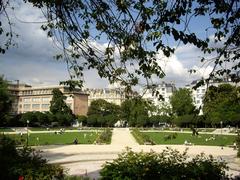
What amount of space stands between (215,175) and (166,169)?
1.28 meters

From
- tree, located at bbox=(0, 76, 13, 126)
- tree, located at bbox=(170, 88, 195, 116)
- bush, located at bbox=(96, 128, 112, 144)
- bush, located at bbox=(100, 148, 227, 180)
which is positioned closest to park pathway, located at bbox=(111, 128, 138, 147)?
bush, located at bbox=(96, 128, 112, 144)

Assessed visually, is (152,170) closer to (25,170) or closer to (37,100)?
(25,170)

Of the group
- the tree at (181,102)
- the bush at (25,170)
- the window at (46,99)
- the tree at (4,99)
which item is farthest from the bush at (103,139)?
the window at (46,99)

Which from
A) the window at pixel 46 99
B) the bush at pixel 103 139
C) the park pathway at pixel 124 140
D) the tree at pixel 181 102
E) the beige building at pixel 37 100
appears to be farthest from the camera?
the window at pixel 46 99

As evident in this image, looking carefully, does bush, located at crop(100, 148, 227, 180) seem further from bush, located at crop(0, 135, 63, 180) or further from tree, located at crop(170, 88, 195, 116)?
tree, located at crop(170, 88, 195, 116)

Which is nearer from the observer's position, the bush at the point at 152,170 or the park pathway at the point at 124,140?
the bush at the point at 152,170

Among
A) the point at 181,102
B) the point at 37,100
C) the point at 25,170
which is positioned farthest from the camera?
the point at 37,100

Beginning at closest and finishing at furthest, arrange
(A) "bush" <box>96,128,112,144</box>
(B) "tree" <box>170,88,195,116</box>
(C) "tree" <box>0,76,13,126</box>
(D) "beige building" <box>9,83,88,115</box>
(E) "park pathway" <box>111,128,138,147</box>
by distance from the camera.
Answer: (E) "park pathway" <box>111,128,138,147</box>, (A) "bush" <box>96,128,112,144</box>, (C) "tree" <box>0,76,13,126</box>, (B) "tree" <box>170,88,195,116</box>, (D) "beige building" <box>9,83,88,115</box>

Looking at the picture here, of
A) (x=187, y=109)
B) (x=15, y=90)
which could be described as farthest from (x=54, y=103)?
(x=15, y=90)

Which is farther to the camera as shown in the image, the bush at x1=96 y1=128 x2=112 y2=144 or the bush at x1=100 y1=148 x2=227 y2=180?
the bush at x1=96 y1=128 x2=112 y2=144

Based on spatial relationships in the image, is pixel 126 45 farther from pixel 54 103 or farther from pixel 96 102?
pixel 96 102

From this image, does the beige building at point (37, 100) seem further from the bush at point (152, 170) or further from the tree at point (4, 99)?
the bush at point (152, 170)

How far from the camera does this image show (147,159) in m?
10.2

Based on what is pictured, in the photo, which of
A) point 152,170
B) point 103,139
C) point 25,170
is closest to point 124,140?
point 103,139
